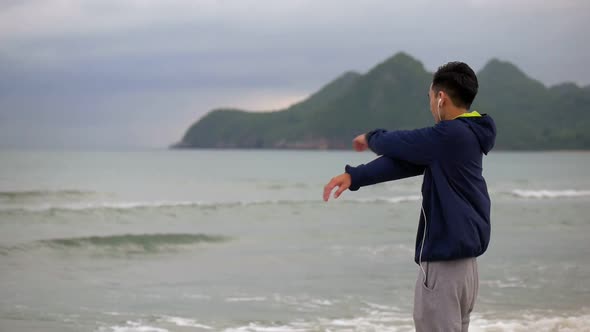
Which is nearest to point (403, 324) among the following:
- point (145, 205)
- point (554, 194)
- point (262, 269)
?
point (262, 269)

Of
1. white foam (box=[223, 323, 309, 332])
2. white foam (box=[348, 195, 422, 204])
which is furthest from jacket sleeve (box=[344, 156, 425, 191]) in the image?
white foam (box=[348, 195, 422, 204])

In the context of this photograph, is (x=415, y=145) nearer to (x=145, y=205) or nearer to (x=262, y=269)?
(x=262, y=269)

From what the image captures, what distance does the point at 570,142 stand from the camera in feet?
577

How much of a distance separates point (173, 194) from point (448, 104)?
32412mm

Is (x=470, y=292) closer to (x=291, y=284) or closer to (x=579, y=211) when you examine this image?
(x=291, y=284)

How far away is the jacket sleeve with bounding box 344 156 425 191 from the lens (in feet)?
8.07

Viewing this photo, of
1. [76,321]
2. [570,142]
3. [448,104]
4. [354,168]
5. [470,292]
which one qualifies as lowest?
[76,321]

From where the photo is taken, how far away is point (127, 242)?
634 inches

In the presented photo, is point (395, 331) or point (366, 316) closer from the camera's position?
point (395, 331)

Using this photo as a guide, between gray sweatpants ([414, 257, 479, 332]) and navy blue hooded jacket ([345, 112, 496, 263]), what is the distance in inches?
2.2

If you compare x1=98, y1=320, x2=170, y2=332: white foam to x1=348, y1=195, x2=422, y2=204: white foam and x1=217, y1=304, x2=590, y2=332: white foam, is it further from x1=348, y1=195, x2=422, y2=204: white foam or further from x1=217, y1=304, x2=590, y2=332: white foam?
x1=348, y1=195, x2=422, y2=204: white foam

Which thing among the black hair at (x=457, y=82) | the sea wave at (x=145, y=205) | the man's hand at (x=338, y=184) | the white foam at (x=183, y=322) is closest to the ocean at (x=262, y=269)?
the white foam at (x=183, y=322)

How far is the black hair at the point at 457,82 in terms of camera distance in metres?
2.54

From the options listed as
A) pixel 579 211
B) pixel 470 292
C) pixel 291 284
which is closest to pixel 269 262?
pixel 291 284
